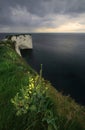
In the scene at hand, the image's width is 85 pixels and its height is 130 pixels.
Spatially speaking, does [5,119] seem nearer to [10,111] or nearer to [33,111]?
[10,111]

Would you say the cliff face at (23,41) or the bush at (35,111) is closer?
the bush at (35,111)

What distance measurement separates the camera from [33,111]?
18.4 feet

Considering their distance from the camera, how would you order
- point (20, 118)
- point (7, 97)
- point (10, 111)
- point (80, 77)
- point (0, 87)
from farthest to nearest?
1. point (80, 77)
2. point (0, 87)
3. point (7, 97)
4. point (10, 111)
5. point (20, 118)

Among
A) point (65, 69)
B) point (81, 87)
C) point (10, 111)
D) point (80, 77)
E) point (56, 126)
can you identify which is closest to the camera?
point (56, 126)

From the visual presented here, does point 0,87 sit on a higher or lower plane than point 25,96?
lower

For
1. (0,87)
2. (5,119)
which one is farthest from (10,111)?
(0,87)

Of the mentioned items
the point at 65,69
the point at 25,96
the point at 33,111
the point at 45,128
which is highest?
the point at 25,96

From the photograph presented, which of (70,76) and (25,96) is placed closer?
(25,96)

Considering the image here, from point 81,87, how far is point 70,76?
9.46m

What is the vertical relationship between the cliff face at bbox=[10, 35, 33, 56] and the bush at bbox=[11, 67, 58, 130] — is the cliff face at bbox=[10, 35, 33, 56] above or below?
below

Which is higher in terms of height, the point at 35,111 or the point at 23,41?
the point at 35,111

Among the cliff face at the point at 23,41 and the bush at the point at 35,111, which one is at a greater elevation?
the bush at the point at 35,111

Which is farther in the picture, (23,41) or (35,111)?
(23,41)

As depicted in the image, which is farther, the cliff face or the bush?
the cliff face
